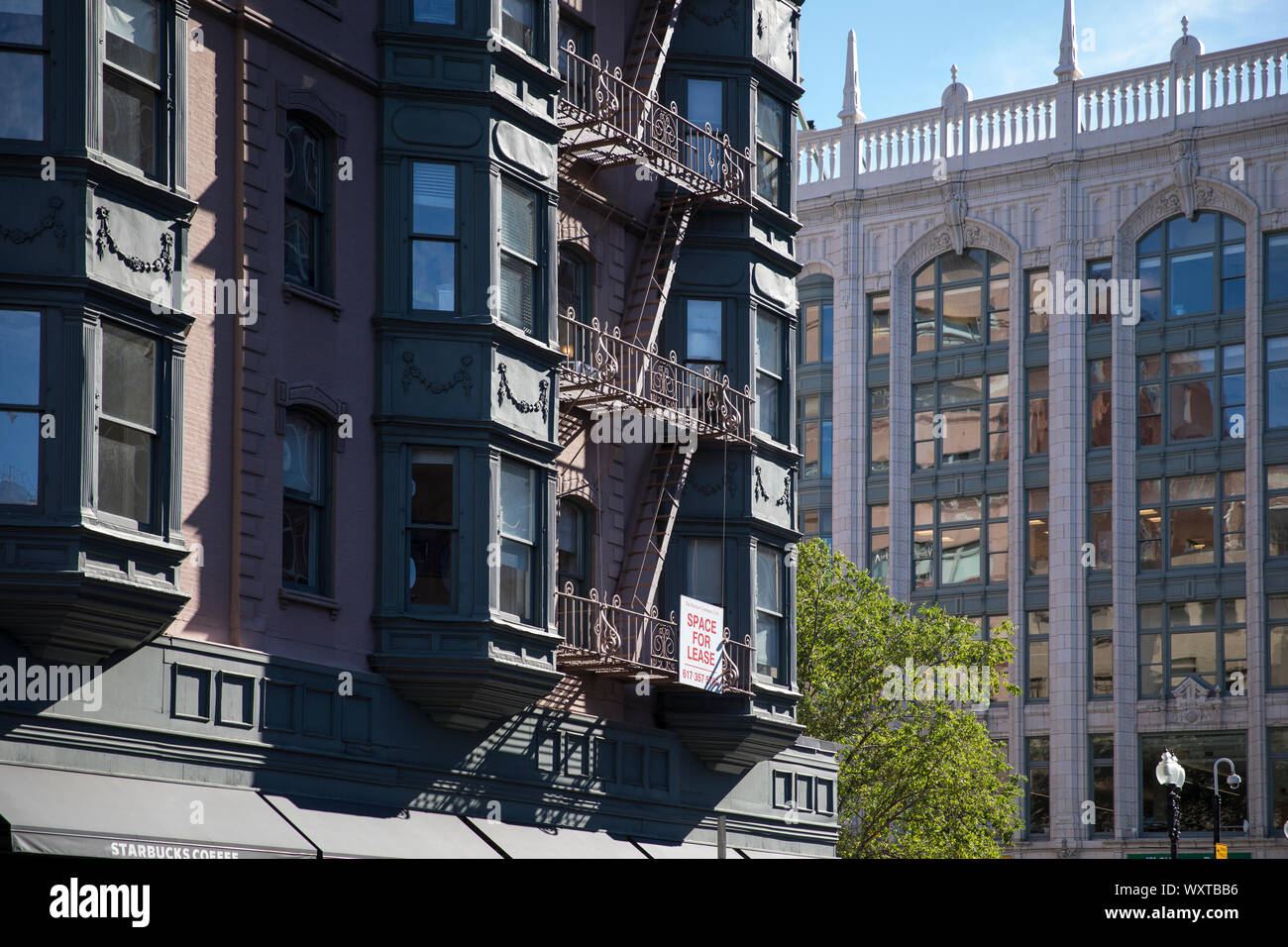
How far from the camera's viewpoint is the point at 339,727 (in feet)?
71.2

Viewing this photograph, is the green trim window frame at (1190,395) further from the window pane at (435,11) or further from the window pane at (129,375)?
the window pane at (129,375)

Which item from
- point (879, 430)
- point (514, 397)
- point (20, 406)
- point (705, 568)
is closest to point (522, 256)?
point (514, 397)

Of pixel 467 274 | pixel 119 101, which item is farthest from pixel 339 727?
pixel 119 101

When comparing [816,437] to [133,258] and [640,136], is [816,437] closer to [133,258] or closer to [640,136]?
[640,136]

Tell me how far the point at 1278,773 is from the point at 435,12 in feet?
136

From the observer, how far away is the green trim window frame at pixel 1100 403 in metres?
60.1

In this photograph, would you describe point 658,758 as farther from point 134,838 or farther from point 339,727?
point 134,838

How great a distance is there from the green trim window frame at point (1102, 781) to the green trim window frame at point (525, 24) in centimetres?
3918

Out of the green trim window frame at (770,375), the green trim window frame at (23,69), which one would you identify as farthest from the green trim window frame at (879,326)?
the green trim window frame at (23,69)

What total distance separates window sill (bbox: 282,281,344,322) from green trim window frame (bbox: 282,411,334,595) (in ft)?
4.24

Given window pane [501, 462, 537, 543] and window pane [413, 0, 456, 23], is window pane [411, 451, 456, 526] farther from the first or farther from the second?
window pane [413, 0, 456, 23]

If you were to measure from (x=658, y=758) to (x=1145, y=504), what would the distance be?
114 feet

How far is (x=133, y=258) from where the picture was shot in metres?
19.0

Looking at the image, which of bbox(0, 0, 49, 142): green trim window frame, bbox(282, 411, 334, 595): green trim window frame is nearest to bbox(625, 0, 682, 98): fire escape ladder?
bbox(282, 411, 334, 595): green trim window frame
